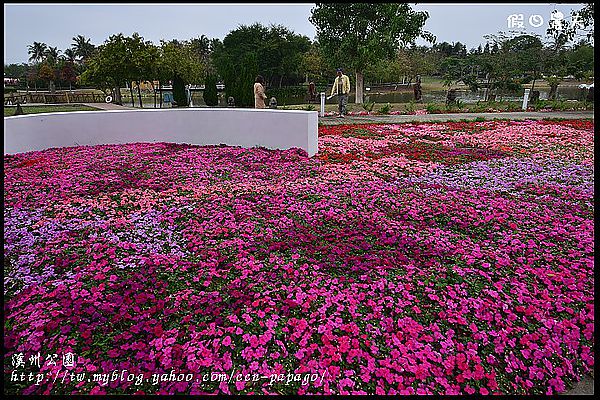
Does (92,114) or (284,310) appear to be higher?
(92,114)

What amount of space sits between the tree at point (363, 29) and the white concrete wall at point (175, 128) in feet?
51.5

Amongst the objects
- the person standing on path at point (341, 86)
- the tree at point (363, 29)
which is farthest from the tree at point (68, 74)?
the person standing on path at point (341, 86)

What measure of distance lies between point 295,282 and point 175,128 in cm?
674

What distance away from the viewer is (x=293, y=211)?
17.5ft

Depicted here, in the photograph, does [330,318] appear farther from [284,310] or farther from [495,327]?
[495,327]

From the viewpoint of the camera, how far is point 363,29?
77.4 ft

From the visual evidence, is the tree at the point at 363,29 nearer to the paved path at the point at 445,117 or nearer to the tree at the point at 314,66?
the paved path at the point at 445,117

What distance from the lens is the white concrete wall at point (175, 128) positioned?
27.8ft

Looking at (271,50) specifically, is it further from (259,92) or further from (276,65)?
(259,92)

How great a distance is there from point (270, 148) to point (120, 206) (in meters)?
4.01

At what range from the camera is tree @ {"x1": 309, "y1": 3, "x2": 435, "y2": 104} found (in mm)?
22797

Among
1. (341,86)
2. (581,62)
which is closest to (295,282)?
(341,86)

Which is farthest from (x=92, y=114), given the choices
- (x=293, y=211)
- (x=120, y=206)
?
(x=293, y=211)

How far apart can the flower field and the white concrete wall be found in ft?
5.97
